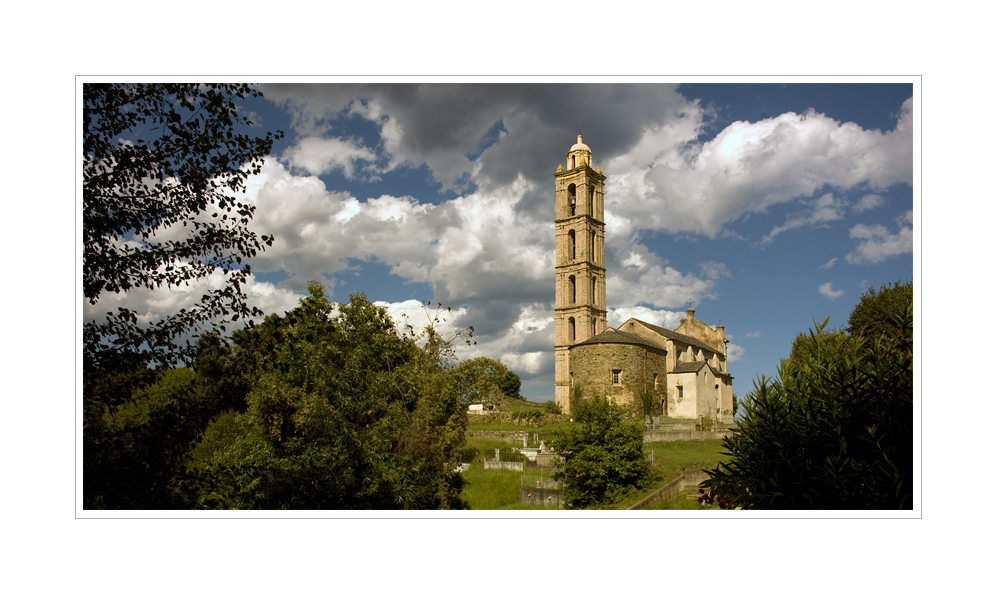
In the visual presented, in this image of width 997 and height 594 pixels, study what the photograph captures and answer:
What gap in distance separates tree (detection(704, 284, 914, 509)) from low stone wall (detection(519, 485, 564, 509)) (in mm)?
7419

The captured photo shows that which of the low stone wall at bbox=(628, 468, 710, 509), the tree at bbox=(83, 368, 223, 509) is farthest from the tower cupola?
the tree at bbox=(83, 368, 223, 509)

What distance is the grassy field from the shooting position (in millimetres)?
11625

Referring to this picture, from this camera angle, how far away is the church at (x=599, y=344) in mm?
36156

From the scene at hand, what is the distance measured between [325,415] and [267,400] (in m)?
1.39

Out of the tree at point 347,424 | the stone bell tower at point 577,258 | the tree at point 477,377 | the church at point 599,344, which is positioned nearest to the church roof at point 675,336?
the church at point 599,344

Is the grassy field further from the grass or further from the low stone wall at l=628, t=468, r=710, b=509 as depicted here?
the low stone wall at l=628, t=468, r=710, b=509

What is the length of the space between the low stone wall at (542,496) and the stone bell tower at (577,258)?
1055 inches

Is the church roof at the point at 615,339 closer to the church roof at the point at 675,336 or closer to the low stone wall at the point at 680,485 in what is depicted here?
the church roof at the point at 675,336

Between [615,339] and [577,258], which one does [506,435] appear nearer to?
[615,339]

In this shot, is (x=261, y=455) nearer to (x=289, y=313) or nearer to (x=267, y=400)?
(x=267, y=400)

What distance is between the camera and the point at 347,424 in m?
9.08
